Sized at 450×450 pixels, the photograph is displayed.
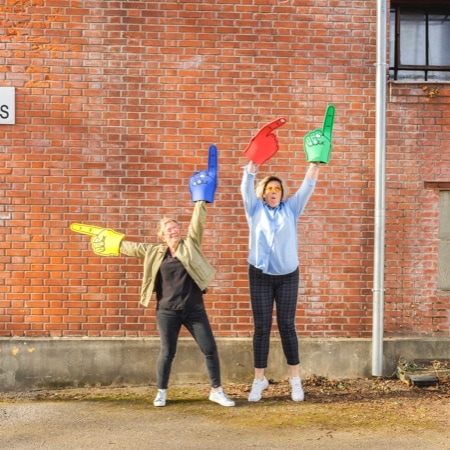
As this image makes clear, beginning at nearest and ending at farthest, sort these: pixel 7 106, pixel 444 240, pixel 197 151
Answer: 1. pixel 7 106
2. pixel 197 151
3. pixel 444 240

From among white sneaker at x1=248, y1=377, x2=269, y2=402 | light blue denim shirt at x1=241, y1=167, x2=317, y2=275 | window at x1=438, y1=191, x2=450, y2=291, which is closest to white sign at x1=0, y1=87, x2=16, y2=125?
light blue denim shirt at x1=241, y1=167, x2=317, y2=275

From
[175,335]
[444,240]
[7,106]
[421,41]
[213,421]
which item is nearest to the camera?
[213,421]

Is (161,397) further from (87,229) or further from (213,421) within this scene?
(87,229)

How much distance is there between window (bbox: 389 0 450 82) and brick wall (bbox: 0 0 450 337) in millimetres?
418

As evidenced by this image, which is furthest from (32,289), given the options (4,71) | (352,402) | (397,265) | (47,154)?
(397,265)

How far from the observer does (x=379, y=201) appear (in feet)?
19.8

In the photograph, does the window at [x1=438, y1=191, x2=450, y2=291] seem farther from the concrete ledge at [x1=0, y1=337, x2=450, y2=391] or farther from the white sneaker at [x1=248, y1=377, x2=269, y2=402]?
the white sneaker at [x1=248, y1=377, x2=269, y2=402]

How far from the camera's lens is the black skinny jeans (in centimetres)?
525

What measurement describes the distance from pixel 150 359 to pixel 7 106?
8.56ft

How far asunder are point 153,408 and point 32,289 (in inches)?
63.2

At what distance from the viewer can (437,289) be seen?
245 inches

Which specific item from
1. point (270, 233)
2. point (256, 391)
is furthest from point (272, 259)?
point (256, 391)

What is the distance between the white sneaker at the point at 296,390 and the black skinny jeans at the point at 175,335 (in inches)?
26.6

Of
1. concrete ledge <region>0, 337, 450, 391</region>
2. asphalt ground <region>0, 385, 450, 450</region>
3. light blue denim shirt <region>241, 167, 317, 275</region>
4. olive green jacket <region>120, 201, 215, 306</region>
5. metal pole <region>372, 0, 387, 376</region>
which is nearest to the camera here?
asphalt ground <region>0, 385, 450, 450</region>
